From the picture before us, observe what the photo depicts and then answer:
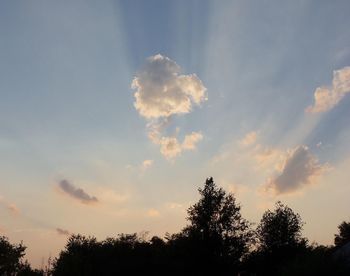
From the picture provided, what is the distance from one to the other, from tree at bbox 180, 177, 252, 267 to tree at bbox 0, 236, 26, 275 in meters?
38.2

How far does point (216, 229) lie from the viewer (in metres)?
80.9

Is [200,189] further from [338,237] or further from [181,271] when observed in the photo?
[338,237]

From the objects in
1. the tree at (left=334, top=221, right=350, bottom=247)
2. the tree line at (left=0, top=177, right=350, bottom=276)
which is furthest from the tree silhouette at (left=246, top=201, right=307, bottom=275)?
the tree at (left=334, top=221, right=350, bottom=247)

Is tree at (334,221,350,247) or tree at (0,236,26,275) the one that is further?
tree at (334,221,350,247)

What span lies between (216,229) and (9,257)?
43.6m

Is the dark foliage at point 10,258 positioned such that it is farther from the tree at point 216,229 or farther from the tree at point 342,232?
the tree at point 342,232

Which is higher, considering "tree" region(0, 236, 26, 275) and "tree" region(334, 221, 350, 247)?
"tree" region(334, 221, 350, 247)

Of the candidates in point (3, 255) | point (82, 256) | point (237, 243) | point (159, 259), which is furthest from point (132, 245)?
point (237, 243)

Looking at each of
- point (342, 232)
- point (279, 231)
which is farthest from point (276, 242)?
point (342, 232)

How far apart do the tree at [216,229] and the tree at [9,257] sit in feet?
125

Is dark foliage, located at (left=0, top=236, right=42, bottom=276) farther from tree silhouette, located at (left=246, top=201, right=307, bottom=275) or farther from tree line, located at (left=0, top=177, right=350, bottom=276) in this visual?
tree silhouette, located at (left=246, top=201, right=307, bottom=275)

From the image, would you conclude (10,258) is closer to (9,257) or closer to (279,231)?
(9,257)

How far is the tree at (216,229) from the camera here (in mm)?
77812

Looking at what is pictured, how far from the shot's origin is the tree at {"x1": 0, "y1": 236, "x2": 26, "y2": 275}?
93.8m
